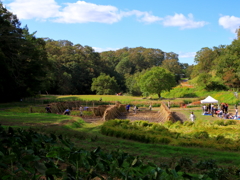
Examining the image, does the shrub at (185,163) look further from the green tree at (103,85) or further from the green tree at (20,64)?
the green tree at (103,85)

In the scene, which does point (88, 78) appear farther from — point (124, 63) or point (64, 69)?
point (124, 63)

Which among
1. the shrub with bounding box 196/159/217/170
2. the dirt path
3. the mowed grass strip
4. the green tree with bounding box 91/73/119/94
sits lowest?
the dirt path

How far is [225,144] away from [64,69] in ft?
214

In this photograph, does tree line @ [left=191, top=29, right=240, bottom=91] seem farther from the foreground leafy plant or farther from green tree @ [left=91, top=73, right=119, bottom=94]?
Result: the foreground leafy plant

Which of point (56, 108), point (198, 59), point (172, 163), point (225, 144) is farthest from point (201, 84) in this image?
point (172, 163)

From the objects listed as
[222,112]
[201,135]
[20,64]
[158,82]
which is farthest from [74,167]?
[158,82]

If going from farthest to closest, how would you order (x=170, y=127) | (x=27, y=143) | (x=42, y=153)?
(x=170, y=127)
(x=27, y=143)
(x=42, y=153)

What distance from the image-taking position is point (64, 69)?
243 feet

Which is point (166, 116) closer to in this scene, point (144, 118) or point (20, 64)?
point (144, 118)

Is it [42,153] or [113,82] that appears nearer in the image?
[42,153]

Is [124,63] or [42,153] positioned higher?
[124,63]

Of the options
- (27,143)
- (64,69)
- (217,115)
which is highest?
(64,69)

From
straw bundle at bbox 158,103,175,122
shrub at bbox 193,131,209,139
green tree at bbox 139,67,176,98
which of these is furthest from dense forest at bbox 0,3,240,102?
shrub at bbox 193,131,209,139

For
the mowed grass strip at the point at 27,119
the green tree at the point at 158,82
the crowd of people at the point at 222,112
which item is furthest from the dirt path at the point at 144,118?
the green tree at the point at 158,82
